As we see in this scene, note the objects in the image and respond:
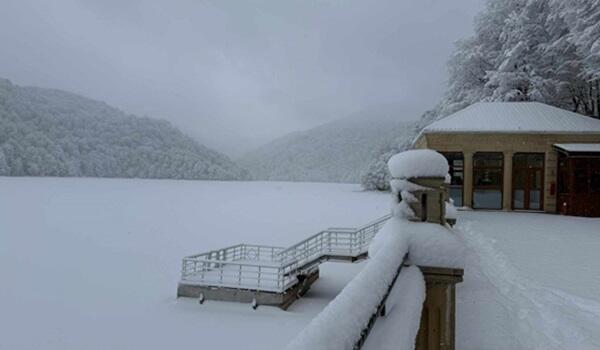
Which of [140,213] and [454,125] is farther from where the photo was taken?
[140,213]

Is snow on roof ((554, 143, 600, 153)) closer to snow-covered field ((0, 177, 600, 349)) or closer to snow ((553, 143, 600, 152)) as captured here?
snow ((553, 143, 600, 152))

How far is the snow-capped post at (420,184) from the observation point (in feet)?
10.7

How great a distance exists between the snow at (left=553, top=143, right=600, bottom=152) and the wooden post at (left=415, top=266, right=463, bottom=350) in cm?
1874

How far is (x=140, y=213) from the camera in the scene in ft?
131

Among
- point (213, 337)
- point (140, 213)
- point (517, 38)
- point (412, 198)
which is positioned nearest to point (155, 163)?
point (140, 213)

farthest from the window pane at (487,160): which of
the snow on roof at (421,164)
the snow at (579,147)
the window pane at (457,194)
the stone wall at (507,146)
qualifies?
the snow on roof at (421,164)

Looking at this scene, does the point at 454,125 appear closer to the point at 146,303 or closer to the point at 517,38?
the point at 517,38

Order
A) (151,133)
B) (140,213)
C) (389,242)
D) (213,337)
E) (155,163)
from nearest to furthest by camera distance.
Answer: (389,242) < (213,337) < (140,213) < (155,163) < (151,133)

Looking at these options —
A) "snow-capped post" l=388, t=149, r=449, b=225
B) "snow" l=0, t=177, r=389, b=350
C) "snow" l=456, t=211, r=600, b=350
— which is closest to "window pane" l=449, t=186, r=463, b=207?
"snow" l=0, t=177, r=389, b=350

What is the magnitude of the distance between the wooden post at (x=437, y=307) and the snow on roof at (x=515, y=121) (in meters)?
18.2

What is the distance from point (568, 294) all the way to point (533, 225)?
30.3ft

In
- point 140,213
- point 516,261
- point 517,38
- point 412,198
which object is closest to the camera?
point 412,198

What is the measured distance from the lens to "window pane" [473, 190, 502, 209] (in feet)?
69.2

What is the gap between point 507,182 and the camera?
67.7 ft
